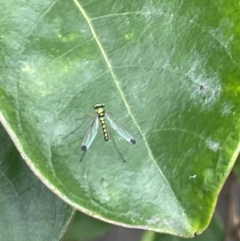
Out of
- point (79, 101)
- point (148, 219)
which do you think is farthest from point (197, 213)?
point (79, 101)

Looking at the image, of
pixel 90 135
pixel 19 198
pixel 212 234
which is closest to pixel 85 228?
pixel 212 234

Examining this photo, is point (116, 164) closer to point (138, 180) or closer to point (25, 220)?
point (138, 180)

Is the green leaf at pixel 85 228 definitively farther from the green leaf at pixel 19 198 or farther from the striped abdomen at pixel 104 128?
the striped abdomen at pixel 104 128

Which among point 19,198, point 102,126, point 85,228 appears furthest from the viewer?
point 85,228

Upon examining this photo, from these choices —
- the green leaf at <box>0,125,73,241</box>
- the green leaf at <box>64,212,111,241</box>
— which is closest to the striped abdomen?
the green leaf at <box>0,125,73,241</box>

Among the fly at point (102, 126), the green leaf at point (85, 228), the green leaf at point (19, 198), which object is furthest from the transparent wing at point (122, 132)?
the green leaf at point (85, 228)

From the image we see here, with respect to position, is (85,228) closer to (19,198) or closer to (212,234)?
(212,234)
